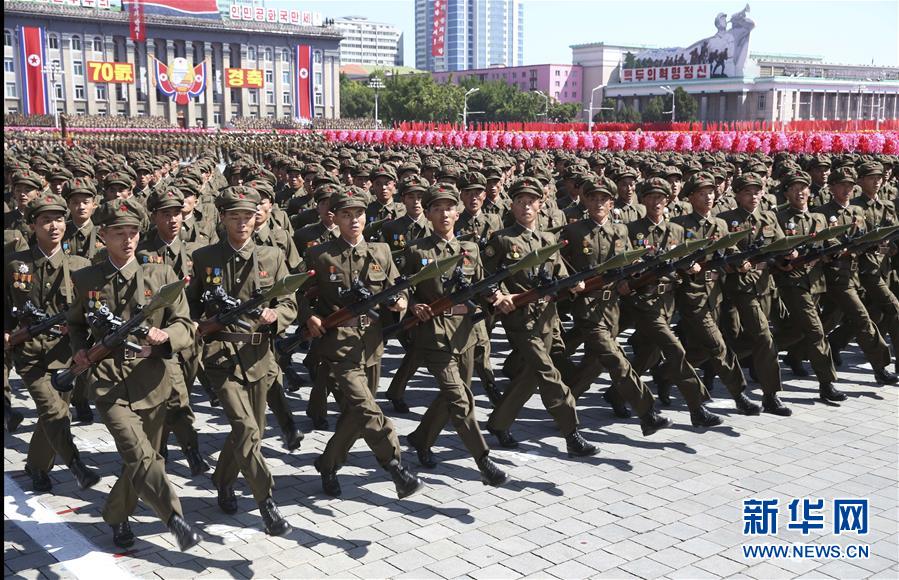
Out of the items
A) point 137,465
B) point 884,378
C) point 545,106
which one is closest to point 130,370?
point 137,465

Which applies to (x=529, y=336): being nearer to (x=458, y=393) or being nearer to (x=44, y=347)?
(x=458, y=393)

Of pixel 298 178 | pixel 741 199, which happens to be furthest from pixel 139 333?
pixel 298 178

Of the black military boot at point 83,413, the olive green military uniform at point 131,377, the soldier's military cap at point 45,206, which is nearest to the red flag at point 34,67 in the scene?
the black military boot at point 83,413

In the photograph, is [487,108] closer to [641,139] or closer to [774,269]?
[641,139]

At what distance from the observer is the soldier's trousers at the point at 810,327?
926 centimetres

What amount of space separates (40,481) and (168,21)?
321ft

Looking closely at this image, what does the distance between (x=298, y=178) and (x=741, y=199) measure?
6967mm

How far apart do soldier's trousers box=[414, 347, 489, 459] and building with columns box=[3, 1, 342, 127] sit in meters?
84.8

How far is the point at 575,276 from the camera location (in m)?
7.57

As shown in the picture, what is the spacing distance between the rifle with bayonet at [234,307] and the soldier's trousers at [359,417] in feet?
2.51

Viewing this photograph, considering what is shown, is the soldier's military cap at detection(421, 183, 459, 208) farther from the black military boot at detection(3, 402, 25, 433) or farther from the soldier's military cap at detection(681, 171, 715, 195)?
the black military boot at detection(3, 402, 25, 433)

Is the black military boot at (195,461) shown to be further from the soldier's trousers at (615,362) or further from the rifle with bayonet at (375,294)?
the soldier's trousers at (615,362)

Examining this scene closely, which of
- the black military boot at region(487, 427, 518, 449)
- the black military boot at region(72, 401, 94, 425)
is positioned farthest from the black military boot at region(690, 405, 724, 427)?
the black military boot at region(72, 401, 94, 425)

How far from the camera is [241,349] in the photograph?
633cm
